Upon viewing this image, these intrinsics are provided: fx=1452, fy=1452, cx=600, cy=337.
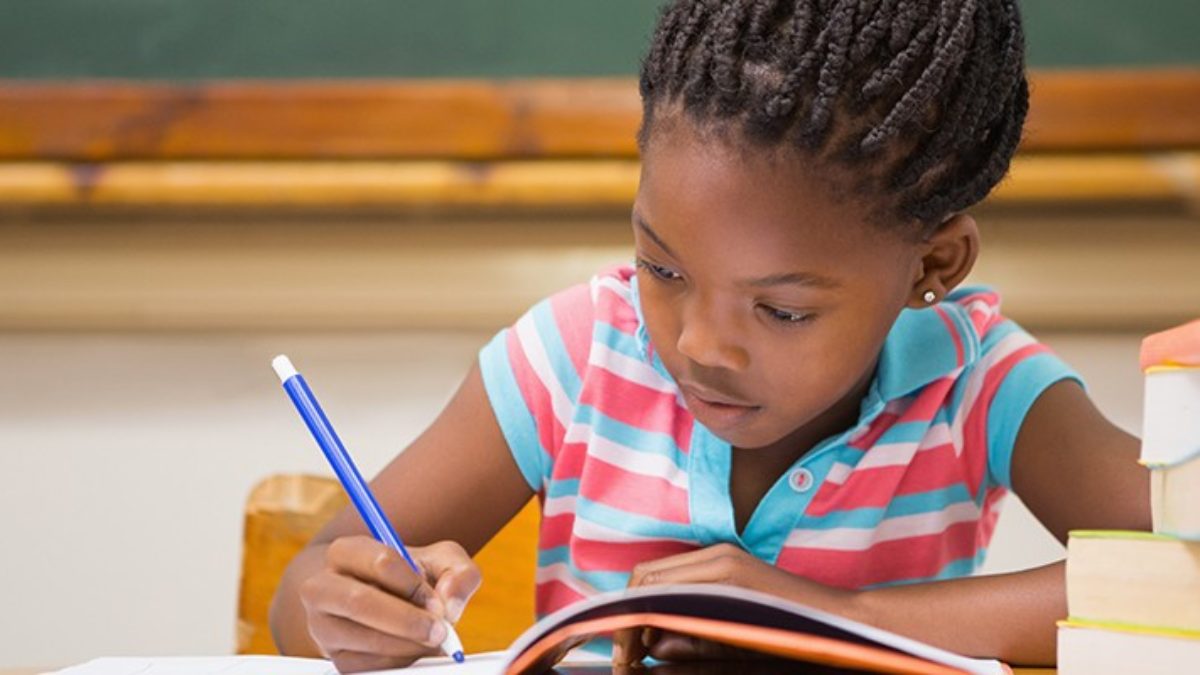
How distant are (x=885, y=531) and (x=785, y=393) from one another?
0.22 metres

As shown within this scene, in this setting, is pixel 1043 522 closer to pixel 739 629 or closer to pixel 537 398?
pixel 537 398

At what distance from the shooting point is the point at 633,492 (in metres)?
0.98

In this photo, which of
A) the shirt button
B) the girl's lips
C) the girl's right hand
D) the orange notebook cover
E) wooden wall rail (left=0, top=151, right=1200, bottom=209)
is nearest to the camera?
the orange notebook cover

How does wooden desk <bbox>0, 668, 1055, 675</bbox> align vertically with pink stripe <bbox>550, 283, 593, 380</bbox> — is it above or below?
below

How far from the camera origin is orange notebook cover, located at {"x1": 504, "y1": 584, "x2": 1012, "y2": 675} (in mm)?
535

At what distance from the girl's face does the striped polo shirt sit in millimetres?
137

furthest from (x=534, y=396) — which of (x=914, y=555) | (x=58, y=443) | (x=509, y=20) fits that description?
(x=58, y=443)

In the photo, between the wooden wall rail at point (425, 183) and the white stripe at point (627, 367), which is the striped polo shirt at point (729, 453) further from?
the wooden wall rail at point (425, 183)

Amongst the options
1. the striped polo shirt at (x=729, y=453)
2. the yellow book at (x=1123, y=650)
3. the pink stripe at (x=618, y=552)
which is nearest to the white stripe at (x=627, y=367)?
the striped polo shirt at (x=729, y=453)

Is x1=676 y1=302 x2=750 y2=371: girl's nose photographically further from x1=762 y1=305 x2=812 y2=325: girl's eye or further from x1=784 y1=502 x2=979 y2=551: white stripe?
x1=784 y1=502 x2=979 y2=551: white stripe

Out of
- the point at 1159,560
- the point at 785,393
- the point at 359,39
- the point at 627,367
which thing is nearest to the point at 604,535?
the point at 627,367

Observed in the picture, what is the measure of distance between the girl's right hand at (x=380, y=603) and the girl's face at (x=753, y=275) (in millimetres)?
174

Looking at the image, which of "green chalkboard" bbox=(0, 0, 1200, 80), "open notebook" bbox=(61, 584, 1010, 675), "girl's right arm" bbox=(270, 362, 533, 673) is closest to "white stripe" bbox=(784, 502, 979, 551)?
"girl's right arm" bbox=(270, 362, 533, 673)

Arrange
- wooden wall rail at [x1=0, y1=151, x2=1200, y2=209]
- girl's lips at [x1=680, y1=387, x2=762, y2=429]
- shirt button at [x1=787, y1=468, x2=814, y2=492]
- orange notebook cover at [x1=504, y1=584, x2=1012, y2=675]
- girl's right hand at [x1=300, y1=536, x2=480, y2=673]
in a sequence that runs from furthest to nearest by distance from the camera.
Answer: wooden wall rail at [x1=0, y1=151, x2=1200, y2=209]
shirt button at [x1=787, y1=468, x2=814, y2=492]
girl's lips at [x1=680, y1=387, x2=762, y2=429]
girl's right hand at [x1=300, y1=536, x2=480, y2=673]
orange notebook cover at [x1=504, y1=584, x2=1012, y2=675]
